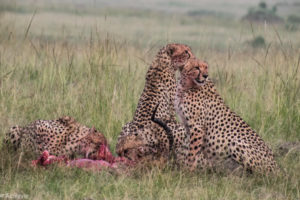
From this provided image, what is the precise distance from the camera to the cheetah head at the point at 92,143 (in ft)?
15.6

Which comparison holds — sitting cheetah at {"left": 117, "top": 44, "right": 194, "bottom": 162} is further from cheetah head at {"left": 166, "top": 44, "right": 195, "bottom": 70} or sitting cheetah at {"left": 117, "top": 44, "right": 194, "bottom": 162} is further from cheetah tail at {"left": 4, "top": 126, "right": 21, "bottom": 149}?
cheetah tail at {"left": 4, "top": 126, "right": 21, "bottom": 149}

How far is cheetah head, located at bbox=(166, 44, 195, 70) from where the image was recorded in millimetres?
4918

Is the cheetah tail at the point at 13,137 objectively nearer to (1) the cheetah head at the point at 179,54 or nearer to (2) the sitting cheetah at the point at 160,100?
(2) the sitting cheetah at the point at 160,100

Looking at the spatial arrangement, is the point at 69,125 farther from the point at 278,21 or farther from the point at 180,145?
the point at 278,21

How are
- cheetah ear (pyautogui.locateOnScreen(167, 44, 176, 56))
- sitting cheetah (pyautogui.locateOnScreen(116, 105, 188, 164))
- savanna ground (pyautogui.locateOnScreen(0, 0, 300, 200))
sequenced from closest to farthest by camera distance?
1. savanna ground (pyautogui.locateOnScreen(0, 0, 300, 200))
2. sitting cheetah (pyautogui.locateOnScreen(116, 105, 188, 164))
3. cheetah ear (pyautogui.locateOnScreen(167, 44, 176, 56))

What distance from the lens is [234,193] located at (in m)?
4.29

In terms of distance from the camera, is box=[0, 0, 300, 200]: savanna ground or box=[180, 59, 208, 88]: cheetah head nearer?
box=[0, 0, 300, 200]: savanna ground

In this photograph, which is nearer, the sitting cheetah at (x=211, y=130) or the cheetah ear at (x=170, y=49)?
the sitting cheetah at (x=211, y=130)

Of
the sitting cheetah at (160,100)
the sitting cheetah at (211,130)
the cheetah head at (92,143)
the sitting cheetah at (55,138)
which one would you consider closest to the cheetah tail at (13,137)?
the sitting cheetah at (55,138)

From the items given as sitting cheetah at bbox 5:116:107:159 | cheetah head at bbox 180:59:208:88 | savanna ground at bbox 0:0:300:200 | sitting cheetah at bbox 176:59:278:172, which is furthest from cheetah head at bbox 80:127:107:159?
cheetah head at bbox 180:59:208:88

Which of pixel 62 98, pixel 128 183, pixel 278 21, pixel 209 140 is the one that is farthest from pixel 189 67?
pixel 278 21

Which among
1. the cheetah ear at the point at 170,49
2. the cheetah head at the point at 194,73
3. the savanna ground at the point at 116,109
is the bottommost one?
the savanna ground at the point at 116,109

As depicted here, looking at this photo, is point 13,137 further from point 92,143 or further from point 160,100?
Result: point 160,100

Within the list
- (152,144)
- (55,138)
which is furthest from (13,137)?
(152,144)
